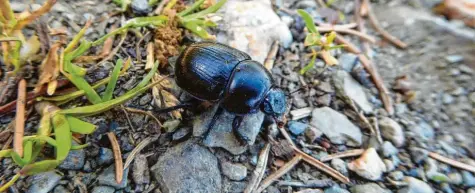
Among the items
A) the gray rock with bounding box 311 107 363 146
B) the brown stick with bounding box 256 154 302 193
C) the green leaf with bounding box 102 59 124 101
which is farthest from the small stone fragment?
the green leaf with bounding box 102 59 124 101

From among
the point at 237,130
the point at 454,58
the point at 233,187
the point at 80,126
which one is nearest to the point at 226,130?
the point at 237,130

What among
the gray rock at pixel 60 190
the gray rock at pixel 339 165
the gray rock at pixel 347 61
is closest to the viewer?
the gray rock at pixel 60 190

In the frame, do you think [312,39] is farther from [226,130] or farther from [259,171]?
[259,171]

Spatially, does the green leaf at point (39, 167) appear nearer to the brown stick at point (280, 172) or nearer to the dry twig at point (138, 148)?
the dry twig at point (138, 148)

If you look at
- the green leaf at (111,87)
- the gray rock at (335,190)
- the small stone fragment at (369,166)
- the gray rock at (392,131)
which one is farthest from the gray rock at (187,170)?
the gray rock at (392,131)

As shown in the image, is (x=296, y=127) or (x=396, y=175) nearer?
(x=396, y=175)

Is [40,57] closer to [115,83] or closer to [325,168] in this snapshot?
[115,83]
